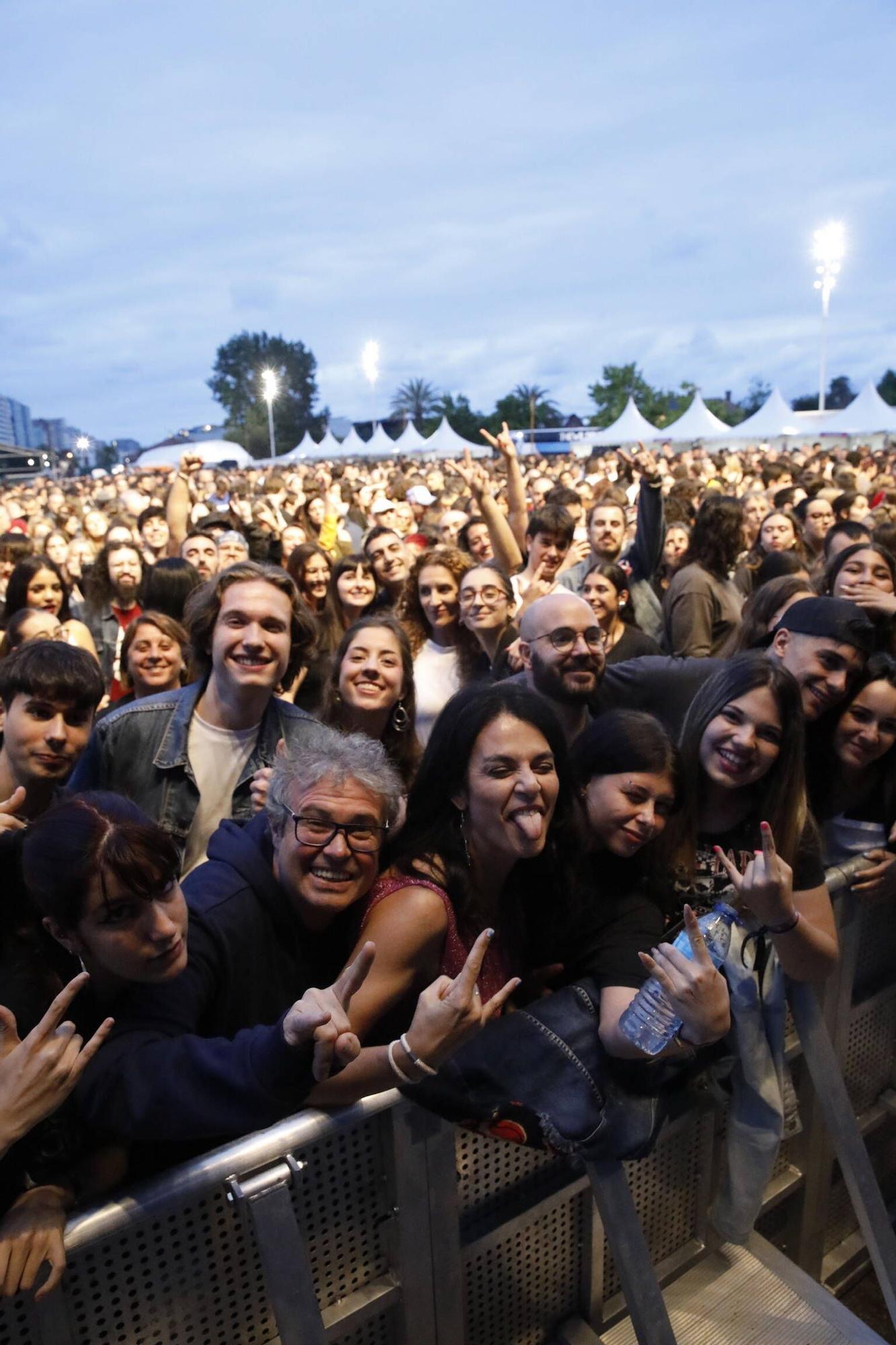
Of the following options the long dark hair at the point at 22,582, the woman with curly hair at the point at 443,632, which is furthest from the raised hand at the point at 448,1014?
the long dark hair at the point at 22,582

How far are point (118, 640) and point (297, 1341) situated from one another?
175 inches

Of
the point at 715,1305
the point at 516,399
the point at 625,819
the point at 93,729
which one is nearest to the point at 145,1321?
the point at 625,819

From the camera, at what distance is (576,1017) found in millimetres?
1875

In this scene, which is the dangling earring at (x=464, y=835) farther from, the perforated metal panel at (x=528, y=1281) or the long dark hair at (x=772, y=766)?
Answer: the perforated metal panel at (x=528, y=1281)

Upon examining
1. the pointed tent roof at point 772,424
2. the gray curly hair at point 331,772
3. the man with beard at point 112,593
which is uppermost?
the pointed tent roof at point 772,424

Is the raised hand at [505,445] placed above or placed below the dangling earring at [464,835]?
above

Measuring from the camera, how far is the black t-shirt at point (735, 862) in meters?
2.28

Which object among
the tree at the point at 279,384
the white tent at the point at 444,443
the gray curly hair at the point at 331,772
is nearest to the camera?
the gray curly hair at the point at 331,772

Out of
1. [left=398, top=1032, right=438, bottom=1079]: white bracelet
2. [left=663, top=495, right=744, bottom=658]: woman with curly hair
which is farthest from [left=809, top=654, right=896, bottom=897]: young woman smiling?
[left=663, top=495, right=744, bottom=658]: woman with curly hair

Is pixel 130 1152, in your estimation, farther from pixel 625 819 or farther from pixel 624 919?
pixel 625 819

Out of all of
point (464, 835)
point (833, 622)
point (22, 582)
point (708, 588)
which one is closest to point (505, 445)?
point (708, 588)

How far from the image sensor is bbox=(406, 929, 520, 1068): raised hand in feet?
5.16

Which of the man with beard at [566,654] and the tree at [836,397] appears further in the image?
the tree at [836,397]

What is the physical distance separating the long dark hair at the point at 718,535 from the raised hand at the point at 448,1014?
12.2ft
